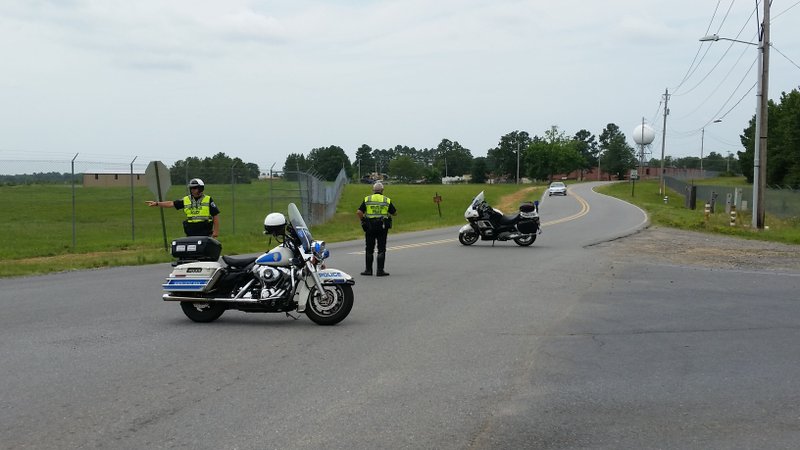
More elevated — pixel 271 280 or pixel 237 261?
pixel 237 261

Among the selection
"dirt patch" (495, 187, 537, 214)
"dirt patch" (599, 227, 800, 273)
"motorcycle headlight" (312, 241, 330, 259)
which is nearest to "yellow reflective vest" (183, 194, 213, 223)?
"motorcycle headlight" (312, 241, 330, 259)

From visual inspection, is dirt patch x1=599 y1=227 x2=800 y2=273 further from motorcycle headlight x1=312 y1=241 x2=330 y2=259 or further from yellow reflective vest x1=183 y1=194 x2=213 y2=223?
motorcycle headlight x1=312 y1=241 x2=330 y2=259

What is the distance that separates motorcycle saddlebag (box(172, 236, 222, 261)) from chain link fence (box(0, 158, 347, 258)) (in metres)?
Answer: 11.5

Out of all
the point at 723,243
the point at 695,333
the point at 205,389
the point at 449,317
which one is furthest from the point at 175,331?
the point at 723,243

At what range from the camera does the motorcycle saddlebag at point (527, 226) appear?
20.5 m

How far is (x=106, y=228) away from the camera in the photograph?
29.6 metres

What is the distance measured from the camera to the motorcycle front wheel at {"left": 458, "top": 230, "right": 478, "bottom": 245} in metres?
21.0

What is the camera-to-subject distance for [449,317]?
958 centimetres

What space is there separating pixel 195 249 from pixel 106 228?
74.0 ft

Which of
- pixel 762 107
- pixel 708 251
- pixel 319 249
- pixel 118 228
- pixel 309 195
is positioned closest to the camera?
pixel 319 249

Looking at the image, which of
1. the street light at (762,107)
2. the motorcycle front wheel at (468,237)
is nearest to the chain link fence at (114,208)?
A: the motorcycle front wheel at (468,237)

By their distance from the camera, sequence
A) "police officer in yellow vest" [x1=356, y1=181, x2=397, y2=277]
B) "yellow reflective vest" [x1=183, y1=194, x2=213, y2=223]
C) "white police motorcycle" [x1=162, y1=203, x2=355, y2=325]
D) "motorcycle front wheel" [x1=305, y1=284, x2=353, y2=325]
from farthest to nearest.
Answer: "police officer in yellow vest" [x1=356, y1=181, x2=397, y2=277], "yellow reflective vest" [x1=183, y1=194, x2=213, y2=223], "motorcycle front wheel" [x1=305, y1=284, x2=353, y2=325], "white police motorcycle" [x1=162, y1=203, x2=355, y2=325]

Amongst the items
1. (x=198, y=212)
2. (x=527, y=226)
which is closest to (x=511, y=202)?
(x=527, y=226)

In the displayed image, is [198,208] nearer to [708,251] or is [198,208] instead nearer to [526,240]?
[526,240]
